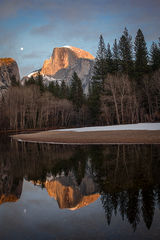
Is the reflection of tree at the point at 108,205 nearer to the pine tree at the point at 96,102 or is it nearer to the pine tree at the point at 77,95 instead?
the pine tree at the point at 96,102

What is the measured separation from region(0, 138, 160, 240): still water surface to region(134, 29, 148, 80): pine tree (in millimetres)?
45944

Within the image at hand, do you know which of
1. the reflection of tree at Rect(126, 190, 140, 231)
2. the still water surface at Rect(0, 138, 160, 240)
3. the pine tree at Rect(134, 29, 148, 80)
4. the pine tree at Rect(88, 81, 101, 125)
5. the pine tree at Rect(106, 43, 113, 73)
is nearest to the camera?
the still water surface at Rect(0, 138, 160, 240)

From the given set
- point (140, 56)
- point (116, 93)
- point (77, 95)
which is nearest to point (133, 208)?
point (116, 93)

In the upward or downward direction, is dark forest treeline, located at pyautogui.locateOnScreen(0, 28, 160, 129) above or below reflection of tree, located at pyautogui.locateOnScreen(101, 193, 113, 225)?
above

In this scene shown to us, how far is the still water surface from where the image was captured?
3.72m

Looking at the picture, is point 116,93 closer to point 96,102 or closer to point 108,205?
point 96,102

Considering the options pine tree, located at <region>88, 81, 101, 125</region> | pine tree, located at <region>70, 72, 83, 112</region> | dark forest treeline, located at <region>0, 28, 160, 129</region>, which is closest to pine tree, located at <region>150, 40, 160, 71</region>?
dark forest treeline, located at <region>0, 28, 160, 129</region>

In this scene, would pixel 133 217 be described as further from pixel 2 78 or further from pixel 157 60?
pixel 2 78

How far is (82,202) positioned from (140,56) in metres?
52.2

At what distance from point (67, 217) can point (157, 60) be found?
174 ft

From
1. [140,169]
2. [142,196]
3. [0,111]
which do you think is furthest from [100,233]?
[0,111]

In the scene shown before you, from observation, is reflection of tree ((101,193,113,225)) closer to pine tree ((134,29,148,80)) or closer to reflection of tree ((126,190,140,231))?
reflection of tree ((126,190,140,231))

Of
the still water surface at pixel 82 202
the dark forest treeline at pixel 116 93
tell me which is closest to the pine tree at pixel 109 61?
the dark forest treeline at pixel 116 93

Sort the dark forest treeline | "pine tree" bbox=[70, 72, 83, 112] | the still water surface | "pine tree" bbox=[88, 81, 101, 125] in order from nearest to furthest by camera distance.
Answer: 1. the still water surface
2. the dark forest treeline
3. "pine tree" bbox=[88, 81, 101, 125]
4. "pine tree" bbox=[70, 72, 83, 112]
